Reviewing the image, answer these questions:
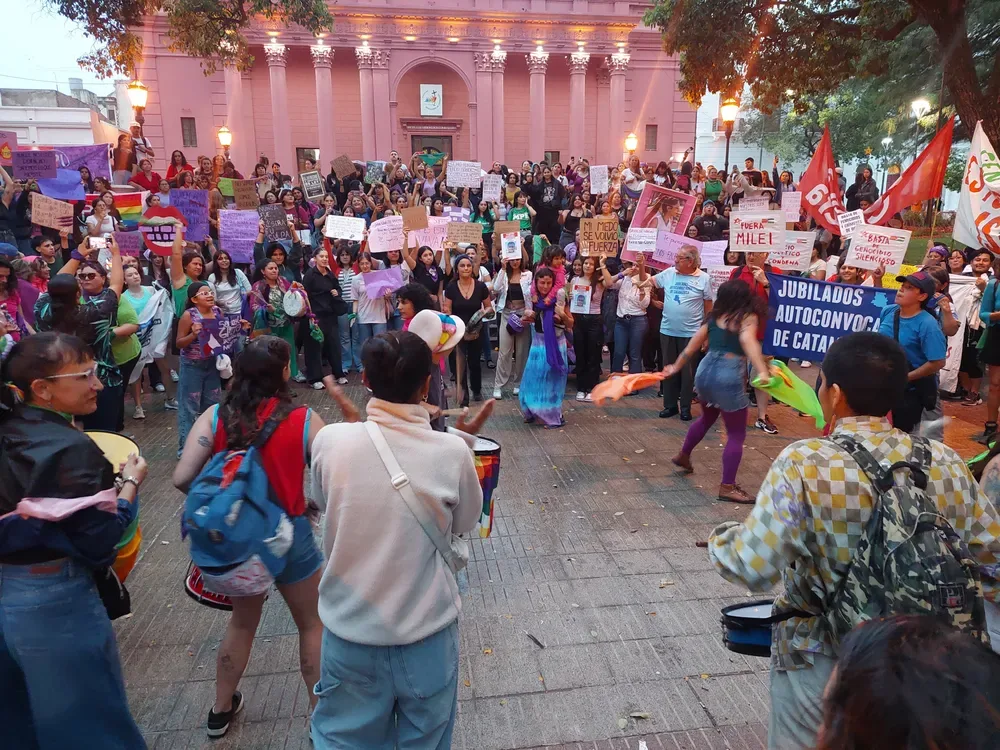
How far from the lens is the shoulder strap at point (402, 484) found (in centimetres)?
213

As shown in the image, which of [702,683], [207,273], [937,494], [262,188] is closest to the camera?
[937,494]

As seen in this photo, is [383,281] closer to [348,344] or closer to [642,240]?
[348,344]

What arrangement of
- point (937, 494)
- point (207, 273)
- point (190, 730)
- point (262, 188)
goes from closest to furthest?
point (937, 494)
point (190, 730)
point (207, 273)
point (262, 188)

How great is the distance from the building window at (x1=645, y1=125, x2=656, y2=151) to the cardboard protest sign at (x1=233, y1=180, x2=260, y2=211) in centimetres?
2412

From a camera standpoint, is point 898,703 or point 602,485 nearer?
point 898,703

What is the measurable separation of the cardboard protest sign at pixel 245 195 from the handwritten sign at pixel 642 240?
6002 millimetres

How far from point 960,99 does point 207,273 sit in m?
11.8

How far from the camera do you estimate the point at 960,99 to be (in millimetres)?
11422

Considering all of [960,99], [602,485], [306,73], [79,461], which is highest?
[306,73]

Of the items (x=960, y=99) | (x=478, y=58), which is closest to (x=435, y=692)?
(x=960, y=99)

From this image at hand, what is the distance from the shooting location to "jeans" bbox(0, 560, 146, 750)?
2.21 m

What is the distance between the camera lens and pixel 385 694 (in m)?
2.23

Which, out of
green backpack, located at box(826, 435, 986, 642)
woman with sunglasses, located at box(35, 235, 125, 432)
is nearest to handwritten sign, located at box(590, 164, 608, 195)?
woman with sunglasses, located at box(35, 235, 125, 432)

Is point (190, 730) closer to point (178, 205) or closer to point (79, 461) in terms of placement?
point (79, 461)
